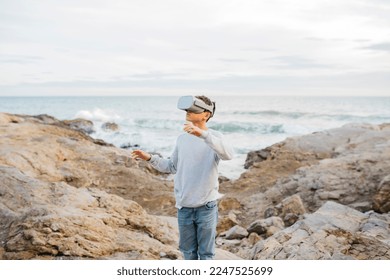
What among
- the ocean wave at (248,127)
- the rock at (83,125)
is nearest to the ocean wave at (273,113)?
→ the ocean wave at (248,127)

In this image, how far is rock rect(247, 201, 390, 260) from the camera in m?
3.87

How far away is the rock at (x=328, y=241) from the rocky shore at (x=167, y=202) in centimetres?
1

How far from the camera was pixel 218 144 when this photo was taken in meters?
2.52

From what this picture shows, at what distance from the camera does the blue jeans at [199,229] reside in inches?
110

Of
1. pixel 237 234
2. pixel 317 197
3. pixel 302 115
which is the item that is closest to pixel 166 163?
pixel 237 234

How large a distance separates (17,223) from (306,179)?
5838 millimetres

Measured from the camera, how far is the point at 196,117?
2.74m

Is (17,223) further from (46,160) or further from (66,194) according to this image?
(46,160)

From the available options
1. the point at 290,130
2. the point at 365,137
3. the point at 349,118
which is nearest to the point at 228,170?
the point at 365,137

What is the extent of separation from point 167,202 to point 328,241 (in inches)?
170

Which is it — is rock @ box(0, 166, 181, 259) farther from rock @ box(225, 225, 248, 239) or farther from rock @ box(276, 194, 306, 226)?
rock @ box(276, 194, 306, 226)

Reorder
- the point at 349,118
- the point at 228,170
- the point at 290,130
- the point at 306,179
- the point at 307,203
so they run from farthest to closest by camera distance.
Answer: the point at 349,118, the point at 290,130, the point at 228,170, the point at 306,179, the point at 307,203

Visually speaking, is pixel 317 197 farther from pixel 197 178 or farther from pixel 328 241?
pixel 197 178

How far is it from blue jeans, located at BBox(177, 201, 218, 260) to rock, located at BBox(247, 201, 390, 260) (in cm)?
120
